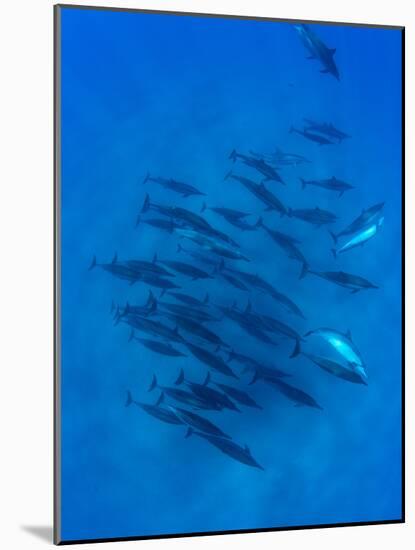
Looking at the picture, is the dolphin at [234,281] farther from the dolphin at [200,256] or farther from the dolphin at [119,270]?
the dolphin at [119,270]

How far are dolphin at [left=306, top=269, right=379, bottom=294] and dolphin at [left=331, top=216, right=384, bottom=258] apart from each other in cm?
10

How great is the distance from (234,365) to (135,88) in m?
1.42

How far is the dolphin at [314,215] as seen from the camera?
20.4 ft

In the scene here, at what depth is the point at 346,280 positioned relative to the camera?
20.6ft

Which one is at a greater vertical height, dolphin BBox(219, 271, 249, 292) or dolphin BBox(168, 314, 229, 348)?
dolphin BBox(219, 271, 249, 292)

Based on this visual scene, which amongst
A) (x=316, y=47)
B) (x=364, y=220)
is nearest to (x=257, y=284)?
(x=364, y=220)

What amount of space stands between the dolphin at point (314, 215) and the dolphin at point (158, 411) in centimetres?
112

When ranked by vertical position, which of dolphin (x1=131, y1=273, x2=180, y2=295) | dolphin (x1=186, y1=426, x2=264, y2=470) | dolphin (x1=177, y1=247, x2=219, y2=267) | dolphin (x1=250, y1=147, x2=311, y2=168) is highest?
dolphin (x1=250, y1=147, x2=311, y2=168)

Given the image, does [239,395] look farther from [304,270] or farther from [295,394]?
[304,270]

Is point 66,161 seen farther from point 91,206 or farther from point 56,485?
point 56,485

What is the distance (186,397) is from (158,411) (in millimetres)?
153

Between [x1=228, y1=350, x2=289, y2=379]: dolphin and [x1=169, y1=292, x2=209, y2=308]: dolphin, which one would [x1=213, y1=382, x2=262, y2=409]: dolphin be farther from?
[x1=169, y1=292, x2=209, y2=308]: dolphin

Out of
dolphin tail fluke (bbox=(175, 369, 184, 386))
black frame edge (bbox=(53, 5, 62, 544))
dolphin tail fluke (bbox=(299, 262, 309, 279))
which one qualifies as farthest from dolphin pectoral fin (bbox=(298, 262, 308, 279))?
black frame edge (bbox=(53, 5, 62, 544))

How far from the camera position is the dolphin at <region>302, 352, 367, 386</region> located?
20.4 ft
